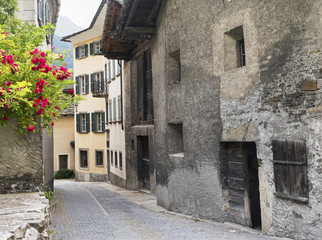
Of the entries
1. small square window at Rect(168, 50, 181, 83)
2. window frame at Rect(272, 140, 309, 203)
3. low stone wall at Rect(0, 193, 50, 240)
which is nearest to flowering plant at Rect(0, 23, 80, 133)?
low stone wall at Rect(0, 193, 50, 240)

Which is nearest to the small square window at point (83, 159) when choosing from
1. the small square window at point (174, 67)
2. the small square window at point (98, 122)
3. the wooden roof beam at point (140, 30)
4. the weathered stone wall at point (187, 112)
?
the small square window at point (98, 122)

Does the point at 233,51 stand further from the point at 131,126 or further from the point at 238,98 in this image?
the point at 131,126

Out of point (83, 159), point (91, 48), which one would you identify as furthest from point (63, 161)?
point (91, 48)

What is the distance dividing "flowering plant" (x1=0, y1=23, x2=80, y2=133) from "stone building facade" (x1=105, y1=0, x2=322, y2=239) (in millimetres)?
3626

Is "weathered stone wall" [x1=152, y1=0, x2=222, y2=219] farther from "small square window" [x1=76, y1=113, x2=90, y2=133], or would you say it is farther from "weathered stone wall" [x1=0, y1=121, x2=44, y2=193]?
"small square window" [x1=76, y1=113, x2=90, y2=133]

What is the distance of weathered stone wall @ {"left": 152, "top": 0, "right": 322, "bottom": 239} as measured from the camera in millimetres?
6703

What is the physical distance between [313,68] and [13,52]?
205 inches

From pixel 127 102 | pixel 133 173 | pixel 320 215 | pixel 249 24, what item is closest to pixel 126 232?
pixel 320 215

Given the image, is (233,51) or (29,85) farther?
(233,51)

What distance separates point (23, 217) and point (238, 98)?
5.40m

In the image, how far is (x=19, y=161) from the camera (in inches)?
262

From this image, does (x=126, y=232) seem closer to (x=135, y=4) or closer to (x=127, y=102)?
(x=135, y=4)

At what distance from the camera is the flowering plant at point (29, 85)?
6043 mm

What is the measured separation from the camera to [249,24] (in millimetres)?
8078
